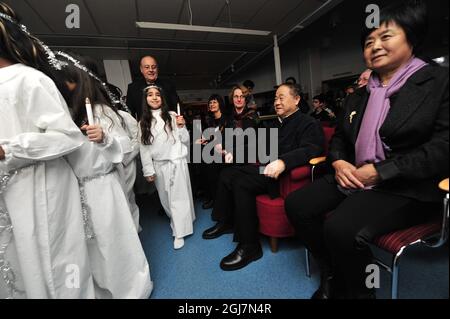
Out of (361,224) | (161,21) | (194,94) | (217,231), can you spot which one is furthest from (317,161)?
(194,94)

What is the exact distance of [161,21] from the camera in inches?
147

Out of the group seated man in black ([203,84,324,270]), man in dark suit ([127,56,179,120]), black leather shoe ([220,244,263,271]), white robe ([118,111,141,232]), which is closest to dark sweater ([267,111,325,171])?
seated man in black ([203,84,324,270])

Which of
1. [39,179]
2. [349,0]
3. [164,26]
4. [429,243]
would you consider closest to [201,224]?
[39,179]

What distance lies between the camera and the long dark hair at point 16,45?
0.88m

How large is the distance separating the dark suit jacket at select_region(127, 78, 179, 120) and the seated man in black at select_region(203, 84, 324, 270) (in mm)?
1201

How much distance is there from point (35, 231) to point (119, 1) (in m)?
3.44

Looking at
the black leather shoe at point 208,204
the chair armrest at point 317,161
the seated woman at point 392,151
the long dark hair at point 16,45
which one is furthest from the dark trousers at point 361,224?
the black leather shoe at point 208,204

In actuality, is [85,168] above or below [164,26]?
below

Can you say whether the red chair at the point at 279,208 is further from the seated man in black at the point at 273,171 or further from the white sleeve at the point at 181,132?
the white sleeve at the point at 181,132

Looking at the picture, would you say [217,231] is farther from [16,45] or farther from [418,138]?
[16,45]

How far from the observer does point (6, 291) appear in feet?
3.21

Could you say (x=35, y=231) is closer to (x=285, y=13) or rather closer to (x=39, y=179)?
(x=39, y=179)

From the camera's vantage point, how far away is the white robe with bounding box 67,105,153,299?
1068 millimetres

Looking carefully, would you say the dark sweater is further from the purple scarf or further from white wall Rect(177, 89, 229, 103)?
white wall Rect(177, 89, 229, 103)
